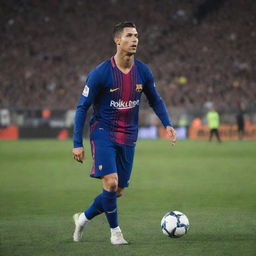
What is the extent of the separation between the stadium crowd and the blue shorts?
27.0 m

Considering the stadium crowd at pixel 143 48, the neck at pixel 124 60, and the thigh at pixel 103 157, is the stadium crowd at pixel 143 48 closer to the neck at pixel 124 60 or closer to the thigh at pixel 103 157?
the neck at pixel 124 60

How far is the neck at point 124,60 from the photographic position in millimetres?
7102

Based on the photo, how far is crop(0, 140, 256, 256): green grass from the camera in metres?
6.80

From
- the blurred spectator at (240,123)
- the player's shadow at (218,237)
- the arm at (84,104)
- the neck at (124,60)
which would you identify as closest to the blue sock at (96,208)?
the arm at (84,104)

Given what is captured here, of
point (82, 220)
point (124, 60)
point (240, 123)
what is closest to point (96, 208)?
point (82, 220)

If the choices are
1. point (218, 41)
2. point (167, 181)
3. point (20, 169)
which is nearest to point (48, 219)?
point (167, 181)

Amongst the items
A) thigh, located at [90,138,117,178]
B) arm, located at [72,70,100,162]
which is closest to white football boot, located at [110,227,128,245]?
thigh, located at [90,138,117,178]

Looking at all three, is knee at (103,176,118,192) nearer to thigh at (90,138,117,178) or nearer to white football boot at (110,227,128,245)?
thigh at (90,138,117,178)

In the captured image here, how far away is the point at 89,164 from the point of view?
2002 centimetres

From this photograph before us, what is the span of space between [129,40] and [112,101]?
649 mm

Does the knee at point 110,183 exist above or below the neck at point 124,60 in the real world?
below

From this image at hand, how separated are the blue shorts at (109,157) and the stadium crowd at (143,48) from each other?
27027 millimetres

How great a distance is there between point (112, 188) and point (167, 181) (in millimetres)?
7903

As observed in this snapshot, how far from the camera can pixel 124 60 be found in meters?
7.12
